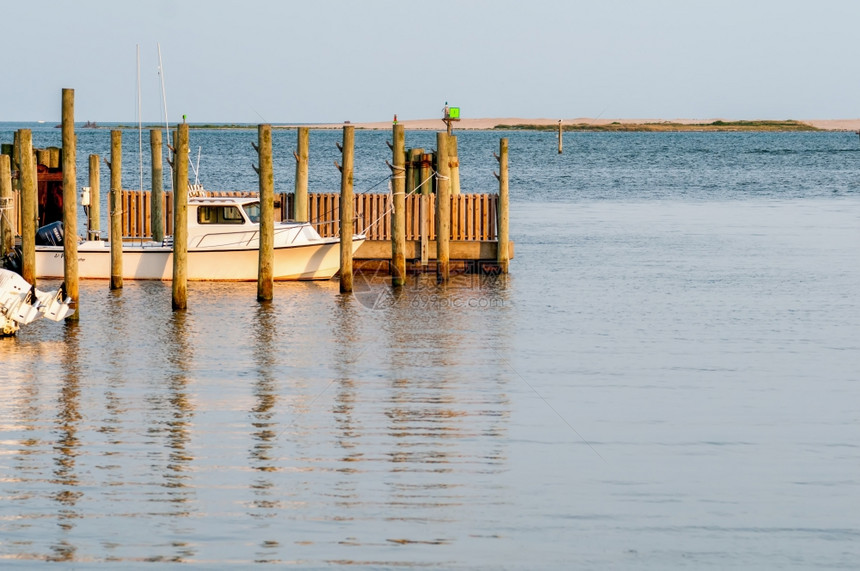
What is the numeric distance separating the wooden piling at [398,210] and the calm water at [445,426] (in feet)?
1.81

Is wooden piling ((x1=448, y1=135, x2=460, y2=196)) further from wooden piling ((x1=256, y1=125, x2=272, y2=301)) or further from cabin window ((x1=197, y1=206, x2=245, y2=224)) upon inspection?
wooden piling ((x1=256, y1=125, x2=272, y2=301))

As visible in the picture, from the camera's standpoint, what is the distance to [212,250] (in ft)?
81.7

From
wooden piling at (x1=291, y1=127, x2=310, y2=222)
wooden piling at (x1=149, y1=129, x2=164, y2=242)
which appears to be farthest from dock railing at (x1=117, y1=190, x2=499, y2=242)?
wooden piling at (x1=291, y1=127, x2=310, y2=222)

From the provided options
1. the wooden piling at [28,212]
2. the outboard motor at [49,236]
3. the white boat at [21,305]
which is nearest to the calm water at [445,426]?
the white boat at [21,305]

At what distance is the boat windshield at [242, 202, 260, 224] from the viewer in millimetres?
25141

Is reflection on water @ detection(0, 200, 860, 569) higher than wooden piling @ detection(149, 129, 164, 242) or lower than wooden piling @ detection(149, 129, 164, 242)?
lower

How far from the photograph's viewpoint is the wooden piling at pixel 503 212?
2491cm

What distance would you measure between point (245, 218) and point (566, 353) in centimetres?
939

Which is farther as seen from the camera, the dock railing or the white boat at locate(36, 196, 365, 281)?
the dock railing

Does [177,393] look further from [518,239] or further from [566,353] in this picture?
[518,239]

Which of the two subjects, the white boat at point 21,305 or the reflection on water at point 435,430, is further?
the white boat at point 21,305

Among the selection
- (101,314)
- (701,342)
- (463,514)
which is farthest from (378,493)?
(101,314)

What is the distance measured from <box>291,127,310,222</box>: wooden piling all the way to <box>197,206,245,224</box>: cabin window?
167cm

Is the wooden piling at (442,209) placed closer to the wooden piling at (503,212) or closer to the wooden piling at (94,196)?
the wooden piling at (503,212)
